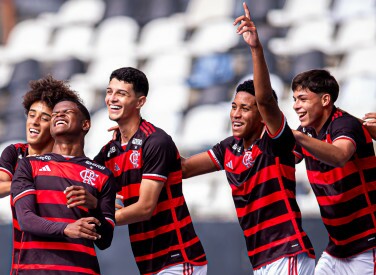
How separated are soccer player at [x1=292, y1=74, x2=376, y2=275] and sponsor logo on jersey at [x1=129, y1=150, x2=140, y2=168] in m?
1.16

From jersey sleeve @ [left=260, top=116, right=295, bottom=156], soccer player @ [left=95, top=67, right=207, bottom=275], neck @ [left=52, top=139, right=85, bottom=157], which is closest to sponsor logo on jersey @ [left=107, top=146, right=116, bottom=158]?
soccer player @ [left=95, top=67, right=207, bottom=275]

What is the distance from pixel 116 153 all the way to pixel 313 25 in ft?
18.9

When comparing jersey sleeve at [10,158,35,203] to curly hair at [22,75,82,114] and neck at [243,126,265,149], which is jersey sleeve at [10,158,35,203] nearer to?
curly hair at [22,75,82,114]

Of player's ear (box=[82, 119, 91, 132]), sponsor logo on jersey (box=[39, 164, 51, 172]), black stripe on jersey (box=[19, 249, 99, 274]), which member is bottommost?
black stripe on jersey (box=[19, 249, 99, 274])

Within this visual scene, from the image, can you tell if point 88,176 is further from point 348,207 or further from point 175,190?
point 348,207

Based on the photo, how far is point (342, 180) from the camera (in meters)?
5.62

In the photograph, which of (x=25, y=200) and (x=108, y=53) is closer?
(x=25, y=200)

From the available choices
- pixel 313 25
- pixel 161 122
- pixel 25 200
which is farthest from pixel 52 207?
pixel 313 25

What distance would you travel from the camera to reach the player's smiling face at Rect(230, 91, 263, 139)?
215 inches

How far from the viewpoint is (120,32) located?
11773mm

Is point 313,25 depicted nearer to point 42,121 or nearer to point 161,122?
point 161,122

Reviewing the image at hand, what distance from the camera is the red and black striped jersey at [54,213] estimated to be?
448cm

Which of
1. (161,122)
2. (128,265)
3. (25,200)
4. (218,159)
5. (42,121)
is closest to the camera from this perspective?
(25,200)

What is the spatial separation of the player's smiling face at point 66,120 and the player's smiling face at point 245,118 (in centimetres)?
110
